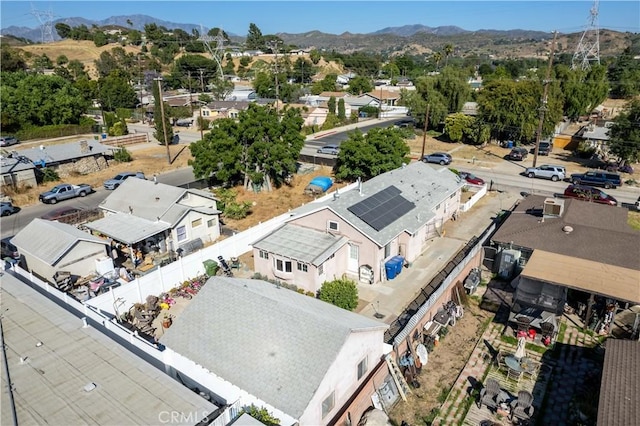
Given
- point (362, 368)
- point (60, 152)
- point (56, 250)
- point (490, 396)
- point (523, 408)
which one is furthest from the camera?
point (60, 152)

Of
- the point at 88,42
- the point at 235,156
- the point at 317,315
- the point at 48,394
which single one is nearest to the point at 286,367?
the point at 317,315

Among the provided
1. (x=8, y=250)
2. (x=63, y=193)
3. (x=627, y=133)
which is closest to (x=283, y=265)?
(x=8, y=250)

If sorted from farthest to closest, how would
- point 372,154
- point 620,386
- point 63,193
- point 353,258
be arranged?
point 372,154, point 63,193, point 353,258, point 620,386

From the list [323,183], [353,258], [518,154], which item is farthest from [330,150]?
[353,258]

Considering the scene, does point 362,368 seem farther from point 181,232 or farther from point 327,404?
point 181,232

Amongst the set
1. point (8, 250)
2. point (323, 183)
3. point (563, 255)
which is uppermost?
point (563, 255)

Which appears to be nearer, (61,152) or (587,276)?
(587,276)

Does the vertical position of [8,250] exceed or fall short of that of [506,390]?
it exceeds it
